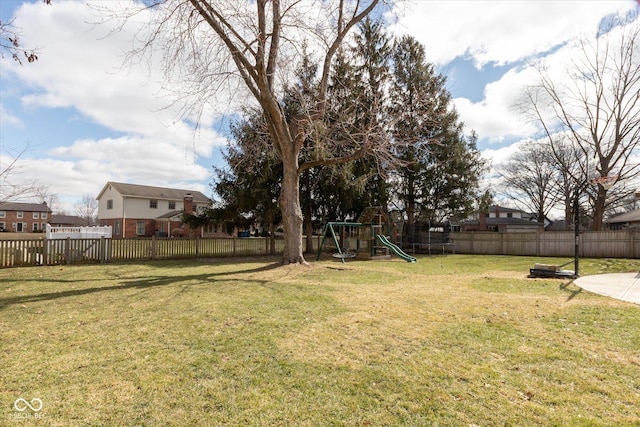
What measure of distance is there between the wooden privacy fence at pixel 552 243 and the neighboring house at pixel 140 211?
23861 mm

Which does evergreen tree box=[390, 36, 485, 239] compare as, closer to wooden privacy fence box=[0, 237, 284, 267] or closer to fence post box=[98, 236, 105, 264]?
wooden privacy fence box=[0, 237, 284, 267]

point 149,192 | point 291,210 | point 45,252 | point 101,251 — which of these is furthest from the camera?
point 149,192

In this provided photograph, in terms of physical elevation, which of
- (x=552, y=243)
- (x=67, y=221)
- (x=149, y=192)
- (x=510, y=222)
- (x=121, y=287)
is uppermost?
(x=149, y=192)

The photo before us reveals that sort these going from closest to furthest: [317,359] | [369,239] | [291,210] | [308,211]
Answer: [317,359] < [291,210] < [369,239] < [308,211]

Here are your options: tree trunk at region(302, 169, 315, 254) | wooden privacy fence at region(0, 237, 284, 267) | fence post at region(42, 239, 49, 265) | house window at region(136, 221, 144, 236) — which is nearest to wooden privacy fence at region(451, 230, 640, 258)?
tree trunk at region(302, 169, 315, 254)

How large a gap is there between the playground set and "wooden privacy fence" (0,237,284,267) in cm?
429

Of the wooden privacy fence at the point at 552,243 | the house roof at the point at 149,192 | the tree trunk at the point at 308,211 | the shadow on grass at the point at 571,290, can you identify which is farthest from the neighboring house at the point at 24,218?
the shadow on grass at the point at 571,290

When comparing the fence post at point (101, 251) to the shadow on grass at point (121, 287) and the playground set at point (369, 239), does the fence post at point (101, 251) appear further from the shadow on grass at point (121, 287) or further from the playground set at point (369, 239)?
the playground set at point (369, 239)

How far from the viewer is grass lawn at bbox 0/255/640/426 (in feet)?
9.39

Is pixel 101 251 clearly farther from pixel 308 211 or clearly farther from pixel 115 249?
pixel 308 211

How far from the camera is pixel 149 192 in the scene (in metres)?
36.6

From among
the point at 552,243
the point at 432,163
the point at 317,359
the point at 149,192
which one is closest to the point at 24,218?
the point at 149,192

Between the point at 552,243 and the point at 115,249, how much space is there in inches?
915

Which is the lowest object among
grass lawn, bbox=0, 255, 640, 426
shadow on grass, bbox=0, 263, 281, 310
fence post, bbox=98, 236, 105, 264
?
shadow on grass, bbox=0, 263, 281, 310
